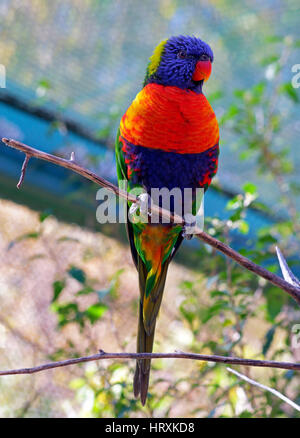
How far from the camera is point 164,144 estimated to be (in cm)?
139

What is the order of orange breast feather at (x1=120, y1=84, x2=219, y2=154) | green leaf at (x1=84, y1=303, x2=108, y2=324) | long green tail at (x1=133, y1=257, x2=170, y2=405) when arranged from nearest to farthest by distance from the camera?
long green tail at (x1=133, y1=257, x2=170, y2=405)
orange breast feather at (x1=120, y1=84, x2=219, y2=154)
green leaf at (x1=84, y1=303, x2=108, y2=324)

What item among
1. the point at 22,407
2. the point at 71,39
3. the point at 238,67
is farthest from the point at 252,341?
the point at 71,39

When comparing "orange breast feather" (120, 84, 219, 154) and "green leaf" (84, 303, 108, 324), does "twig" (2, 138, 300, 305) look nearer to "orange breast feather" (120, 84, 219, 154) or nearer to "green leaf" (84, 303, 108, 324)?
"orange breast feather" (120, 84, 219, 154)

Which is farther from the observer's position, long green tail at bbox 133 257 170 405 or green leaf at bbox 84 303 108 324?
green leaf at bbox 84 303 108 324

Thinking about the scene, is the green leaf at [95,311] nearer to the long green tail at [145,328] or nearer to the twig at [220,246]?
the long green tail at [145,328]

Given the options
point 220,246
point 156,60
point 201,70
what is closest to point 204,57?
point 201,70

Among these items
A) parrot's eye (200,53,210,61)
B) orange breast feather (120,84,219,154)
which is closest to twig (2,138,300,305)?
orange breast feather (120,84,219,154)

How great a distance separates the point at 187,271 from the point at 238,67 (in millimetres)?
1121

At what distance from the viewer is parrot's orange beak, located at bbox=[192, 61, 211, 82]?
1489 mm

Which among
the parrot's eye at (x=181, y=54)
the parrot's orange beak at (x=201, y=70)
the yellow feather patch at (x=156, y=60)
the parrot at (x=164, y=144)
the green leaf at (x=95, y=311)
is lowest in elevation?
the green leaf at (x=95, y=311)

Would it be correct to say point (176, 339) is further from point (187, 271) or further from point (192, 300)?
point (187, 271)

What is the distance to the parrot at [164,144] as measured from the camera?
1.38 m

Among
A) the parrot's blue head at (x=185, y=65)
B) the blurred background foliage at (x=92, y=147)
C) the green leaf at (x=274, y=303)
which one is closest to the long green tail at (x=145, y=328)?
the blurred background foliage at (x=92, y=147)
